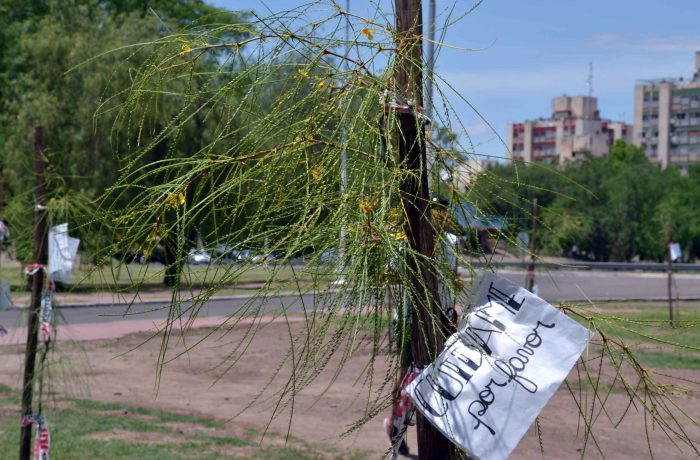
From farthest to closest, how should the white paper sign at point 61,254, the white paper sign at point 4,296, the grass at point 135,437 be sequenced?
the grass at point 135,437
the white paper sign at point 4,296
the white paper sign at point 61,254

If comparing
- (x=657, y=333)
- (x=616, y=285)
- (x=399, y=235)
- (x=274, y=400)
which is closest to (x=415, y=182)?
(x=399, y=235)

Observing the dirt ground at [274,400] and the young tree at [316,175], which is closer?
the young tree at [316,175]

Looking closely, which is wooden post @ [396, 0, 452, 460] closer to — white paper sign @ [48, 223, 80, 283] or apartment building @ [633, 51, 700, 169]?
white paper sign @ [48, 223, 80, 283]

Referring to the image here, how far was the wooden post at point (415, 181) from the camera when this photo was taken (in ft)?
8.61

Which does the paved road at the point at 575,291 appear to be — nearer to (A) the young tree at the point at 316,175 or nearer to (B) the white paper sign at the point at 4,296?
(B) the white paper sign at the point at 4,296

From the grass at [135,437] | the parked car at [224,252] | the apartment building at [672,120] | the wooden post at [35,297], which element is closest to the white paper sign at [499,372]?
the parked car at [224,252]

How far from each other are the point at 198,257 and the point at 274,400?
309 inches

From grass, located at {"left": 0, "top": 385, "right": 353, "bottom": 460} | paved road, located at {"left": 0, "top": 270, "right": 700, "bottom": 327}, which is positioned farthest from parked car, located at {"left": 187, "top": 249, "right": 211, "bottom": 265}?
paved road, located at {"left": 0, "top": 270, "right": 700, "bottom": 327}

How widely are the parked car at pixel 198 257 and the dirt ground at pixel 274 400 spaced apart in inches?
149

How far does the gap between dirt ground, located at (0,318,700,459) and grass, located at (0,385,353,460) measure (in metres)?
0.26

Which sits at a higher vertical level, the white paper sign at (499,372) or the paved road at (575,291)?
the white paper sign at (499,372)

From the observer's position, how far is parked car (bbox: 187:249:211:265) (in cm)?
246

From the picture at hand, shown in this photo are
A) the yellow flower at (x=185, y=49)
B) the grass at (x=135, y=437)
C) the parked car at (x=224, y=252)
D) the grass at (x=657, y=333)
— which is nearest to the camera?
the parked car at (x=224, y=252)

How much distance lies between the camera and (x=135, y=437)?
923 centimetres
